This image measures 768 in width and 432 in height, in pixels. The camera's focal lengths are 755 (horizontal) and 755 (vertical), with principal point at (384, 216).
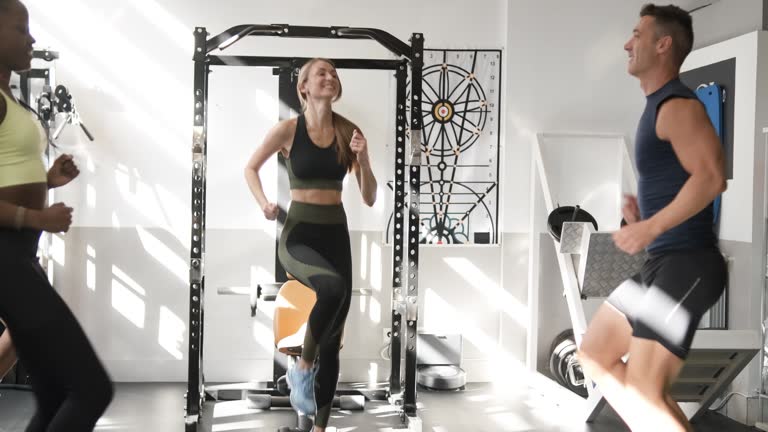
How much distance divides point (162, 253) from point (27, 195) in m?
2.80

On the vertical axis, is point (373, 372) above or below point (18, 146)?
below

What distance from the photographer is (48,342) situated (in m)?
2.07

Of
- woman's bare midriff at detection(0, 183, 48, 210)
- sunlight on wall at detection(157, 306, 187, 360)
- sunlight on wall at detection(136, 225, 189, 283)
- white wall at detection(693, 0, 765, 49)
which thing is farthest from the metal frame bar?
white wall at detection(693, 0, 765, 49)

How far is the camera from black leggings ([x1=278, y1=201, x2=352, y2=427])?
11.3ft

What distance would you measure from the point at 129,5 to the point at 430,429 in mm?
3271

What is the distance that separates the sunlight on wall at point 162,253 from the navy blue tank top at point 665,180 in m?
3.35

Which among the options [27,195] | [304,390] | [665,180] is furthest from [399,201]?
[27,195]

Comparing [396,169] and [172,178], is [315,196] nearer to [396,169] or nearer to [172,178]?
[396,169]

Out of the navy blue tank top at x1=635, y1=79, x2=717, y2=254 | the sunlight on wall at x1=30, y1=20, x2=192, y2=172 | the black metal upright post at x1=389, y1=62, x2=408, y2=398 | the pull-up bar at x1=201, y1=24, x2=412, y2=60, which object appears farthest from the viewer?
the sunlight on wall at x1=30, y1=20, x2=192, y2=172

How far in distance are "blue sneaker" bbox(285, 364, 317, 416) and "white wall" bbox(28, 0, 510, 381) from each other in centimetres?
157

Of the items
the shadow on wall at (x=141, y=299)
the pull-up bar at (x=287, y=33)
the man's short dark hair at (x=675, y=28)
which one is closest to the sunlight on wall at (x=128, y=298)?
the shadow on wall at (x=141, y=299)

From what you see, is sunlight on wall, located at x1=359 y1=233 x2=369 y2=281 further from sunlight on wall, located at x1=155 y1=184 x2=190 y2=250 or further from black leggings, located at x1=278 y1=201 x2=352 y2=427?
black leggings, located at x1=278 y1=201 x2=352 y2=427

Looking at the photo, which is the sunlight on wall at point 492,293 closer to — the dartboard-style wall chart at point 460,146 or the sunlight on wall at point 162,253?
the dartboard-style wall chart at point 460,146

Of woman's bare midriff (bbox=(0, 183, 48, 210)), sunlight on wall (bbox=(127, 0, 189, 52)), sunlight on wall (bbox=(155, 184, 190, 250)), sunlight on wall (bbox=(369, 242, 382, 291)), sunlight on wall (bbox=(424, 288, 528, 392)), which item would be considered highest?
sunlight on wall (bbox=(127, 0, 189, 52))
